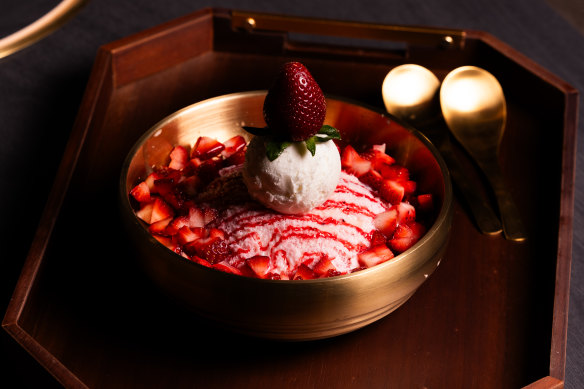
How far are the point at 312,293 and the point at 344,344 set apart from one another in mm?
163

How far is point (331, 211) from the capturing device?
1037mm

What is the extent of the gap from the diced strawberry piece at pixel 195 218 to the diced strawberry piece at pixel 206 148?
0.16 metres

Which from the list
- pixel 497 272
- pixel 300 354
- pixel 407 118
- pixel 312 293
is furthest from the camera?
pixel 407 118

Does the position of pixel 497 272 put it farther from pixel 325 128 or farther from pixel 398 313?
pixel 325 128

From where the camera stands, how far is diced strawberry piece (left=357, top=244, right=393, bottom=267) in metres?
0.97

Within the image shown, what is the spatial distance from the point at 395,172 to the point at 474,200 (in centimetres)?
18

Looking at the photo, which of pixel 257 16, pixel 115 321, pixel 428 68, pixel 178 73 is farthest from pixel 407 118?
pixel 115 321

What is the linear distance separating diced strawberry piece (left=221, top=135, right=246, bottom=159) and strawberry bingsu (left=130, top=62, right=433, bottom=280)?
0.05 metres

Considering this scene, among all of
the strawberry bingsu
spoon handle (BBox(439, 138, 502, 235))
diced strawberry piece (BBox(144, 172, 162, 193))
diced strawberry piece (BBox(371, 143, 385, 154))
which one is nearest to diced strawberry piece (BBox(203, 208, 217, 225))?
the strawberry bingsu

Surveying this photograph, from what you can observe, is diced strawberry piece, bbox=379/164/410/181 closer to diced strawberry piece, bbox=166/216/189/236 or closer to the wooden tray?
the wooden tray

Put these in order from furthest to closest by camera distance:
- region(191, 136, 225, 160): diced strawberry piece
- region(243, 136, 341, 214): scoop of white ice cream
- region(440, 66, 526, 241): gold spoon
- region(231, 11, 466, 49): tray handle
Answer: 1. region(231, 11, 466, 49): tray handle
2. region(440, 66, 526, 241): gold spoon
3. region(191, 136, 225, 160): diced strawberry piece
4. region(243, 136, 341, 214): scoop of white ice cream

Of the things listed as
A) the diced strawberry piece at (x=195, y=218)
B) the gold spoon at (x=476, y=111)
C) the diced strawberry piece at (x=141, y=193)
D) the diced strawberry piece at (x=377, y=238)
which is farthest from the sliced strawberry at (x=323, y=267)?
the gold spoon at (x=476, y=111)

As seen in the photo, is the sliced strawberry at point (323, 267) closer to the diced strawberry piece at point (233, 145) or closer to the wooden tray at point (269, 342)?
the wooden tray at point (269, 342)

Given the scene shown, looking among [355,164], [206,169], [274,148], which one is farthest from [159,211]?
[355,164]
